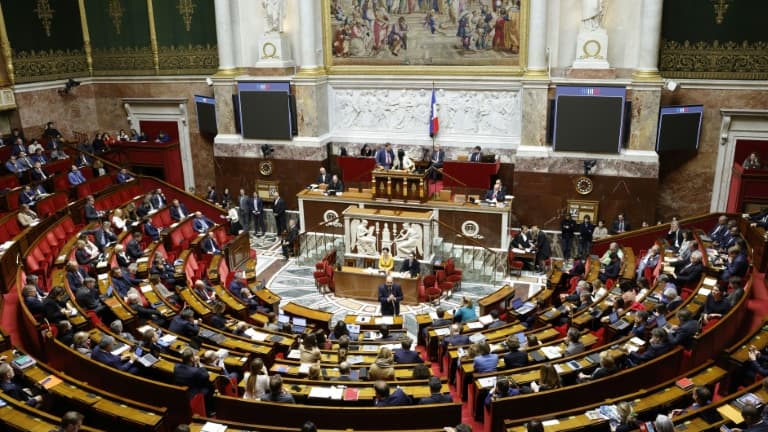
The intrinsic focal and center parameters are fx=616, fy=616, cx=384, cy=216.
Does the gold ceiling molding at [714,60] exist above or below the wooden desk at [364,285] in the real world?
above

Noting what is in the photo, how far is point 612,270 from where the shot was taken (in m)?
13.6

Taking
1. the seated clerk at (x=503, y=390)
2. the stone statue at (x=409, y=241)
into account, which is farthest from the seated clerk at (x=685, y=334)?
the stone statue at (x=409, y=241)

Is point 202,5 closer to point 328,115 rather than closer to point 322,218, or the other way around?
point 328,115

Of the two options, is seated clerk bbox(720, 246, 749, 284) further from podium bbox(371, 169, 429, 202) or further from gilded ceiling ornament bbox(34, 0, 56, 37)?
gilded ceiling ornament bbox(34, 0, 56, 37)

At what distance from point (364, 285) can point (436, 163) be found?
17.5ft

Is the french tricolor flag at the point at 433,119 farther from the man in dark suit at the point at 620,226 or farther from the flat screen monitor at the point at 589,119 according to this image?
the man in dark suit at the point at 620,226

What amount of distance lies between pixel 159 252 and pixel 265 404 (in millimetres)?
Answer: 7742

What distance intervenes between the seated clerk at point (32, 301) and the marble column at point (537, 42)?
13.6 m

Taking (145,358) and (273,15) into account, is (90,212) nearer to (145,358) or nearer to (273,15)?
(145,358)

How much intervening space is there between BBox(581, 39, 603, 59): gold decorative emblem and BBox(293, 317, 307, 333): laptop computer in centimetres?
1111

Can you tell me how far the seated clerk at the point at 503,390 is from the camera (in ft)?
25.9

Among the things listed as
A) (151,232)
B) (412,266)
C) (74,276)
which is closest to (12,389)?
(74,276)

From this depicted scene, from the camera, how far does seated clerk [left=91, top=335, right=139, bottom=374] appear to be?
29.0 ft

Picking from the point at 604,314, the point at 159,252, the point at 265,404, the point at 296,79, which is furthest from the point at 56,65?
the point at 604,314
